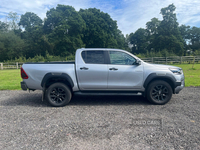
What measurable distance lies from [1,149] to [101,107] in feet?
9.65

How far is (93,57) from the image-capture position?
534 cm

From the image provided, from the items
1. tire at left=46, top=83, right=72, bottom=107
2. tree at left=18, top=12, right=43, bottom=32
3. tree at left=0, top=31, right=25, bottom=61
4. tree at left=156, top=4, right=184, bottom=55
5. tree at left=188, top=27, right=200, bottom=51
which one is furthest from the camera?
tree at left=18, top=12, right=43, bottom=32

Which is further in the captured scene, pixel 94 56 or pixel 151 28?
pixel 151 28

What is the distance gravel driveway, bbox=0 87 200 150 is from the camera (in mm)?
2885

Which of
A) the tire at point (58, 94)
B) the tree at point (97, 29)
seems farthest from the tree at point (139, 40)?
the tire at point (58, 94)

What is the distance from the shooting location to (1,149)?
2.74 metres

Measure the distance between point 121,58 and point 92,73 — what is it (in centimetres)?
111

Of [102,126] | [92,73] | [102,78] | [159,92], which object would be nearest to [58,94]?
[92,73]

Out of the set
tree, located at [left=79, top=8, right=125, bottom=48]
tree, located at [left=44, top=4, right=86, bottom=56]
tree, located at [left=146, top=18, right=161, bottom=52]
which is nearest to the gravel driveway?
tree, located at [left=44, top=4, right=86, bottom=56]

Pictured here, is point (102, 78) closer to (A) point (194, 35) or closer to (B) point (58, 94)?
(B) point (58, 94)

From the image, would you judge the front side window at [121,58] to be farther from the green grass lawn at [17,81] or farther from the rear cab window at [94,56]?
the green grass lawn at [17,81]

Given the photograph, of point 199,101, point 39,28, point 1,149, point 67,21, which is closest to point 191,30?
point 67,21

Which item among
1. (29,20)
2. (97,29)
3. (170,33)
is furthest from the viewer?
(29,20)

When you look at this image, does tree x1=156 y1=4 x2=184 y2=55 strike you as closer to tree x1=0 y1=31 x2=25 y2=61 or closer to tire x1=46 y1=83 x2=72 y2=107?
tree x1=0 y1=31 x2=25 y2=61
